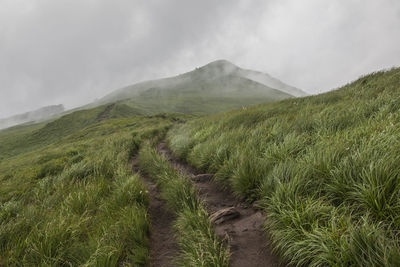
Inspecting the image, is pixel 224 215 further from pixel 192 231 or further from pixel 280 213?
pixel 280 213

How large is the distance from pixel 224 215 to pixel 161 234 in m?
1.36

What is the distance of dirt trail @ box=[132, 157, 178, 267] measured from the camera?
9.65 feet

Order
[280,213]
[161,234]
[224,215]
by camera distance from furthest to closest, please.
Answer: [161,234], [224,215], [280,213]

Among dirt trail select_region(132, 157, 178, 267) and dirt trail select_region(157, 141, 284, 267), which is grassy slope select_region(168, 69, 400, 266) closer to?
dirt trail select_region(157, 141, 284, 267)

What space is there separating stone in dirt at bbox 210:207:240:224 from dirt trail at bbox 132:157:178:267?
0.87 meters

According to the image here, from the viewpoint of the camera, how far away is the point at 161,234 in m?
3.56

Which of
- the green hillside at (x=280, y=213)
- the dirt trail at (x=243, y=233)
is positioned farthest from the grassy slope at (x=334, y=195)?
the dirt trail at (x=243, y=233)

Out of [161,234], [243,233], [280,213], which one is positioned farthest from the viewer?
[161,234]

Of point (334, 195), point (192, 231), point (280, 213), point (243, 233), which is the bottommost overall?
point (243, 233)

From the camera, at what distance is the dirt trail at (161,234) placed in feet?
9.65

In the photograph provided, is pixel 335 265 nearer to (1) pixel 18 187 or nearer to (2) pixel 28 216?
(2) pixel 28 216

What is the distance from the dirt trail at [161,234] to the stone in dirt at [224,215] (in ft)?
2.85

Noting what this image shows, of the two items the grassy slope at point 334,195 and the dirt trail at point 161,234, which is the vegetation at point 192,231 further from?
the grassy slope at point 334,195

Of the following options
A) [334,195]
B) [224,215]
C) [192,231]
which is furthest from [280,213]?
[192,231]
